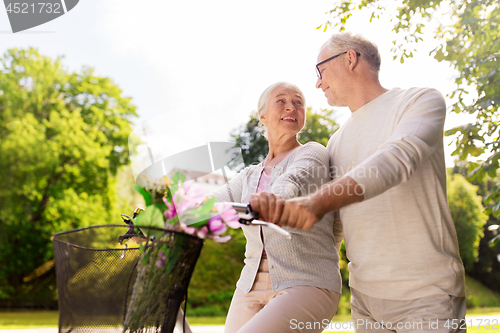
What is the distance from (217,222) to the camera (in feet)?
3.51

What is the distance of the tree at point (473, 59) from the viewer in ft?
9.34

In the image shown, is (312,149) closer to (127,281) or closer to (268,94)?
(268,94)

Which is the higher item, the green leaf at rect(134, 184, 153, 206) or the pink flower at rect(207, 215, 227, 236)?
the green leaf at rect(134, 184, 153, 206)

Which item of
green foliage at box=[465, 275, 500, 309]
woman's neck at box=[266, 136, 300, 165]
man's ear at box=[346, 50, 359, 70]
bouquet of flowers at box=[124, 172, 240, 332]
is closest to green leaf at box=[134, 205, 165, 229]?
bouquet of flowers at box=[124, 172, 240, 332]

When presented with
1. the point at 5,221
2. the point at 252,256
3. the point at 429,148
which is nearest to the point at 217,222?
the point at 252,256

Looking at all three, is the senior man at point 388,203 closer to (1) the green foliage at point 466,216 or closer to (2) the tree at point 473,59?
(2) the tree at point 473,59

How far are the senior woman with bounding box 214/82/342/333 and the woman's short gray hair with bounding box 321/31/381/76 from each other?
0.85 feet

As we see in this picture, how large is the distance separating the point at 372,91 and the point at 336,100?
16cm

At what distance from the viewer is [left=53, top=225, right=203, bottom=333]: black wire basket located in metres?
0.99

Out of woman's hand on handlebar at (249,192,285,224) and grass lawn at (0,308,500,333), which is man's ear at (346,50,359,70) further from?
grass lawn at (0,308,500,333)

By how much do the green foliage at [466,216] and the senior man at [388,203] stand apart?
14.6 meters

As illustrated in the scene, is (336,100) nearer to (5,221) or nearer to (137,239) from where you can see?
(137,239)

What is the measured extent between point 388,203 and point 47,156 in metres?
15.2

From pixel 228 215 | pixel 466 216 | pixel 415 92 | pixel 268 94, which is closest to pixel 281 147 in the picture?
pixel 268 94
